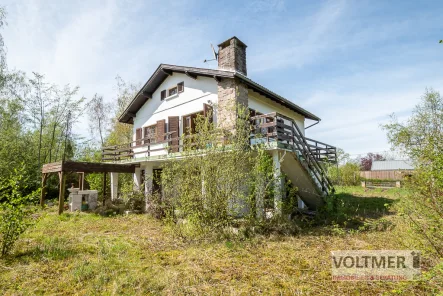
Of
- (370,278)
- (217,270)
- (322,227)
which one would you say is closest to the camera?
(370,278)

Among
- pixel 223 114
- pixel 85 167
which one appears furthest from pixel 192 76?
pixel 85 167

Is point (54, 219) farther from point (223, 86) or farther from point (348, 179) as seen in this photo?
point (348, 179)

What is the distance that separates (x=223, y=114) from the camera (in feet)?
32.9

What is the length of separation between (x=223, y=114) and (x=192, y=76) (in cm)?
328

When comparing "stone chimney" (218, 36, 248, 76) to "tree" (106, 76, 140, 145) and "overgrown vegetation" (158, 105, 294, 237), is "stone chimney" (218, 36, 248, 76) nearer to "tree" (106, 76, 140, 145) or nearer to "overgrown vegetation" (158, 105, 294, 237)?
"overgrown vegetation" (158, 105, 294, 237)

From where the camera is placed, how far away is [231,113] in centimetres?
948

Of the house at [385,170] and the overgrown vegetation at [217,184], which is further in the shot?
the house at [385,170]

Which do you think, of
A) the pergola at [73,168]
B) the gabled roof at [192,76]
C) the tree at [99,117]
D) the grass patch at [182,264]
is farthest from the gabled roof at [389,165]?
the tree at [99,117]

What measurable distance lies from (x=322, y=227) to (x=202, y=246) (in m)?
4.61

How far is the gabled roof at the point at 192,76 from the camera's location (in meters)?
9.94

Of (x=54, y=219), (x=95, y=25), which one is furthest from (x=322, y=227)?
(x=54, y=219)

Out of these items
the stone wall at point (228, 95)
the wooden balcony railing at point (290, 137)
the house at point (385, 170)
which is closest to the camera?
the wooden balcony railing at point (290, 137)

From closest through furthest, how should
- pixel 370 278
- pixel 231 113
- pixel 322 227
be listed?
pixel 370 278, pixel 322 227, pixel 231 113

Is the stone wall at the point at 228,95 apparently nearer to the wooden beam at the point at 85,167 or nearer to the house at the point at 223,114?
the house at the point at 223,114
